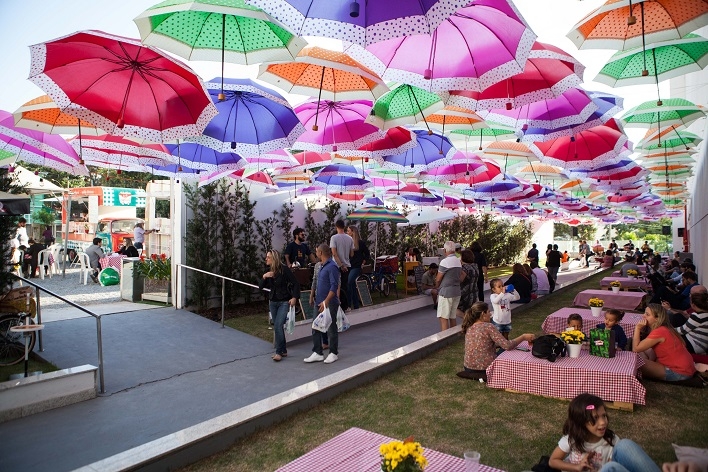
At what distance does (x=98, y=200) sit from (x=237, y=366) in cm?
1716

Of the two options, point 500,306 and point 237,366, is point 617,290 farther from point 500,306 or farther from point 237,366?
point 237,366

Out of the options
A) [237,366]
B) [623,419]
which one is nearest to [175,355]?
[237,366]

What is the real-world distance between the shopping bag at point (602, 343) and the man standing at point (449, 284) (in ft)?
11.1

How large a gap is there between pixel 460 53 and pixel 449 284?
15.8 ft

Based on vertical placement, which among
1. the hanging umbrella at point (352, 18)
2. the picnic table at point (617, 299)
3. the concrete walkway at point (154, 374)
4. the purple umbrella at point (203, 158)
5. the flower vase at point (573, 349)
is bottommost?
the concrete walkway at point (154, 374)

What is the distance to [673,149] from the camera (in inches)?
493

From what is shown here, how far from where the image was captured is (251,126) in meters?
7.48

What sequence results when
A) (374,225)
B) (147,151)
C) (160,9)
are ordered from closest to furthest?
1. (160,9)
2. (147,151)
3. (374,225)

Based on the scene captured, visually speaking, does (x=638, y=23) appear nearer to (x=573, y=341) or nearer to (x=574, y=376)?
(x=573, y=341)

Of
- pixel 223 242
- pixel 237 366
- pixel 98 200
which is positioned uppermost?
pixel 98 200

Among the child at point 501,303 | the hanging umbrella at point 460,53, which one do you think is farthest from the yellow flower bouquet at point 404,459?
the child at point 501,303

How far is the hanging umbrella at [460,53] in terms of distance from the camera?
470 cm

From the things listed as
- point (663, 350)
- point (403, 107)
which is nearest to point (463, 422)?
point (663, 350)

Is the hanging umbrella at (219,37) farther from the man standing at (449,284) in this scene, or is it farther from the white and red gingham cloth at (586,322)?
the white and red gingham cloth at (586,322)
